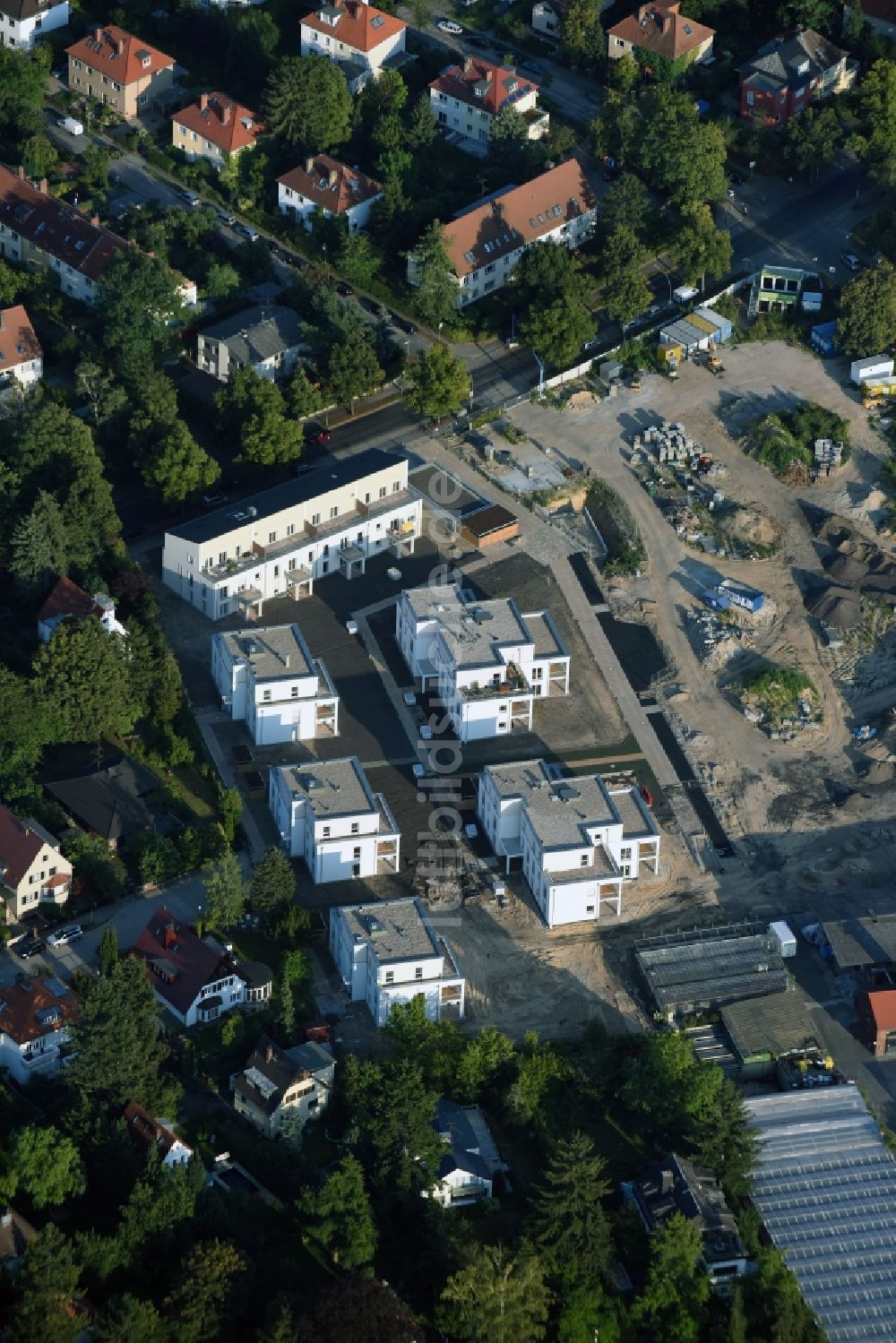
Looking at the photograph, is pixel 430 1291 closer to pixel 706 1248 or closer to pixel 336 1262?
pixel 336 1262

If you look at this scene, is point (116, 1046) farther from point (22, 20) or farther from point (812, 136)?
point (22, 20)

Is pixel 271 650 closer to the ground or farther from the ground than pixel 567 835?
farther from the ground

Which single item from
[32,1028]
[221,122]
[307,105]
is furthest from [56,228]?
[32,1028]

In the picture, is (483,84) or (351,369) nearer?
(351,369)

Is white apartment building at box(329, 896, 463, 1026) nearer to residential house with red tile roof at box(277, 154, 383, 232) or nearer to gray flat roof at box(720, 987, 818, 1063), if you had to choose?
gray flat roof at box(720, 987, 818, 1063)

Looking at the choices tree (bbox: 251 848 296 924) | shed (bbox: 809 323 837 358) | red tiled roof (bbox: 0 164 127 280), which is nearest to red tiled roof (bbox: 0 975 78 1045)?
tree (bbox: 251 848 296 924)

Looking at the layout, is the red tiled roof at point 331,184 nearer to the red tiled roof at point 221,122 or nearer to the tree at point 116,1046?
the red tiled roof at point 221,122

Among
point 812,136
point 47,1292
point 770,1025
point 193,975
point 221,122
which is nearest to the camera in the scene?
point 47,1292
